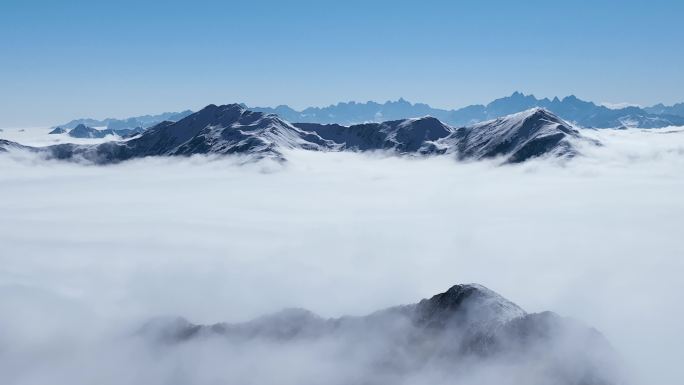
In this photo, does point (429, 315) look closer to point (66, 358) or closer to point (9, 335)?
point (66, 358)

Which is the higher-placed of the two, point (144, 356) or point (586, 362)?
point (586, 362)

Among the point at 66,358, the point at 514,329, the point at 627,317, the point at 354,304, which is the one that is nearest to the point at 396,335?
the point at 514,329

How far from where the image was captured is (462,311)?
115 metres

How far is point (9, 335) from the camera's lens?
643ft

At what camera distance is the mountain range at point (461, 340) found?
101 m

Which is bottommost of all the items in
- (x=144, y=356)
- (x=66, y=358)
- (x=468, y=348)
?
(x=66, y=358)

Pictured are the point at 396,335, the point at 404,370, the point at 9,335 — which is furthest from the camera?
the point at 9,335

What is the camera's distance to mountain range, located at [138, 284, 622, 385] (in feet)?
331

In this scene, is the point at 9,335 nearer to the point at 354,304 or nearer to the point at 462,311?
the point at 354,304

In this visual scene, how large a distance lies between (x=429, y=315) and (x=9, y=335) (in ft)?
540

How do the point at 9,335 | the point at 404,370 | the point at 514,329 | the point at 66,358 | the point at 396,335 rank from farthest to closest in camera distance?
1. the point at 9,335
2. the point at 66,358
3. the point at 396,335
4. the point at 404,370
5. the point at 514,329

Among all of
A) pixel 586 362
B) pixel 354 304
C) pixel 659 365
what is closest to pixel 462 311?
pixel 586 362

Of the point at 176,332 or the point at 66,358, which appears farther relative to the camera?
the point at 66,358

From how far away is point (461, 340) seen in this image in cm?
11281
